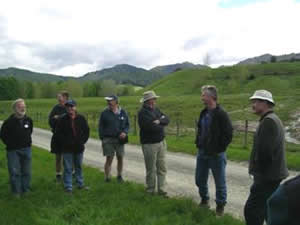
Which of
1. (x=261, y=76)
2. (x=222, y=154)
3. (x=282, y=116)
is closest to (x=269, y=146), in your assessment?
(x=222, y=154)

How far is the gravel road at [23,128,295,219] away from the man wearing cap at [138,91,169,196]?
2.34 feet

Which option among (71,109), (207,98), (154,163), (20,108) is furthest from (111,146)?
(207,98)

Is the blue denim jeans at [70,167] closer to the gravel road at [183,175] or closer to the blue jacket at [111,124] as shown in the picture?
the blue jacket at [111,124]

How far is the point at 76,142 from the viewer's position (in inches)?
311

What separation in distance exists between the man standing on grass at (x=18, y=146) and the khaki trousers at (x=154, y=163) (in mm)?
2748

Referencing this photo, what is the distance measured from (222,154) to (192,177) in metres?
3.74

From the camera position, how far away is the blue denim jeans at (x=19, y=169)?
7.78 metres

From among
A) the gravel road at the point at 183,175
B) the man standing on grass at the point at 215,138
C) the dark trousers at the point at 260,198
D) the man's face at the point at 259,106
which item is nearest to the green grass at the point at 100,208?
the man standing on grass at the point at 215,138

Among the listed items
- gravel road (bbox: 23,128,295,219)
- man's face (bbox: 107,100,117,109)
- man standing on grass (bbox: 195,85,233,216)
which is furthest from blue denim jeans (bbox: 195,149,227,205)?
man's face (bbox: 107,100,117,109)

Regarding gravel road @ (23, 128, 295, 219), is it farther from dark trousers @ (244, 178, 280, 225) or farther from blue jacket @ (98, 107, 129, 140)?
dark trousers @ (244, 178, 280, 225)

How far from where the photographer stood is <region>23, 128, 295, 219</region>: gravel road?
7688 mm

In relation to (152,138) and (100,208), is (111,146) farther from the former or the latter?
(100,208)

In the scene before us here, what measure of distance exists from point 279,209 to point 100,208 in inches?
197

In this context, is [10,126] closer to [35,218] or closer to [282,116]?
[35,218]
